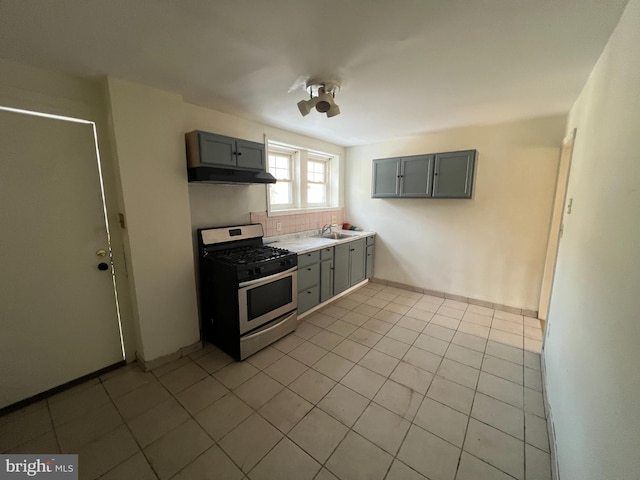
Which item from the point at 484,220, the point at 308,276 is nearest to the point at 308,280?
the point at 308,276

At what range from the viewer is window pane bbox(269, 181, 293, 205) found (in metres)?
3.45

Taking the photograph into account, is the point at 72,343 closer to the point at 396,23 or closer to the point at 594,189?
the point at 396,23

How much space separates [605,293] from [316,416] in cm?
170

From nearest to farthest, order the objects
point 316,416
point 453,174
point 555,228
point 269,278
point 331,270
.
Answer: point 316,416, point 269,278, point 555,228, point 453,174, point 331,270

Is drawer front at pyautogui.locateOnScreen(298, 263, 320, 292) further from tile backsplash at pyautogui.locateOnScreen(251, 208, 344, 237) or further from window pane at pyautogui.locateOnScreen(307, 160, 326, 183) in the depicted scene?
window pane at pyautogui.locateOnScreen(307, 160, 326, 183)

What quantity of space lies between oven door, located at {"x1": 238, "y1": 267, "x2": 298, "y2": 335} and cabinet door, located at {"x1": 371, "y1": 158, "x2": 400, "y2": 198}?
1.91 meters

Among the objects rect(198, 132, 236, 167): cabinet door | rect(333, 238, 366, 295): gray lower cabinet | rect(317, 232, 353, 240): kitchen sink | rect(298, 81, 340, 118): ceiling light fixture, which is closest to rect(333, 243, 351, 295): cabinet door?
rect(333, 238, 366, 295): gray lower cabinet

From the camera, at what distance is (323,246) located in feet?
10.4

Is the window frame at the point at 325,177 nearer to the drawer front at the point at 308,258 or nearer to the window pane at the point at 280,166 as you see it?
the window pane at the point at 280,166

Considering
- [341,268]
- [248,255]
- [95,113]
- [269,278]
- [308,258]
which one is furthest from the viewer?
[341,268]

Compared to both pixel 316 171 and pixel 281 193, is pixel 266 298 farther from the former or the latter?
pixel 316 171

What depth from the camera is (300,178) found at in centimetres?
371

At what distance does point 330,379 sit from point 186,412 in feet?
3.51

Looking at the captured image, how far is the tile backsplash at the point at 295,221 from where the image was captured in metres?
3.21
